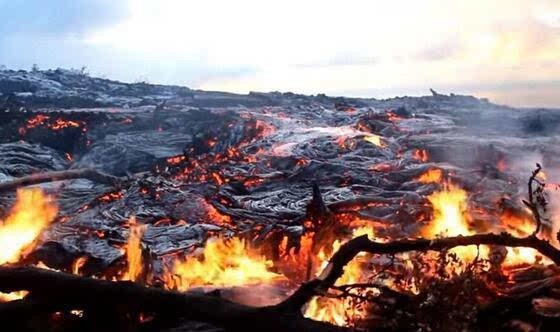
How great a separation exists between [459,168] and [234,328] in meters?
10.6

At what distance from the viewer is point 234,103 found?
29703 millimetres

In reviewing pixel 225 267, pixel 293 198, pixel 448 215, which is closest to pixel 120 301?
pixel 225 267

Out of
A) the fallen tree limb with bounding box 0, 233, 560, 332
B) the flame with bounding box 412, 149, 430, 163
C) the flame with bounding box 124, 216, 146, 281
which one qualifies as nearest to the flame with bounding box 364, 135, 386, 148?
the flame with bounding box 412, 149, 430, 163

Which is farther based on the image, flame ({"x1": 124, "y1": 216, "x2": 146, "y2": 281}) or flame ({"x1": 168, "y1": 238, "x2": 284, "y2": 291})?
flame ({"x1": 168, "y1": 238, "x2": 284, "y2": 291})

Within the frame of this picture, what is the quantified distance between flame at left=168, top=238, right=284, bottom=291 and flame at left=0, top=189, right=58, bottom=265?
8.47ft

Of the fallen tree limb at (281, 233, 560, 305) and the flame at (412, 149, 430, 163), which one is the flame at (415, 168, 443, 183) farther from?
the fallen tree limb at (281, 233, 560, 305)

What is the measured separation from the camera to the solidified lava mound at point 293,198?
6645 millimetres

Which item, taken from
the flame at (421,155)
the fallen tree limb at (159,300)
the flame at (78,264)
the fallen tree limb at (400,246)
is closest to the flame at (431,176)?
the flame at (421,155)

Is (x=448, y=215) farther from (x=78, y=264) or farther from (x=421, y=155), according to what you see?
(x=78, y=264)

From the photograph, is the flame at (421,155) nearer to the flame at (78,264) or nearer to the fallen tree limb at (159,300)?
the flame at (78,264)

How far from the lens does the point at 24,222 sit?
991 centimetres

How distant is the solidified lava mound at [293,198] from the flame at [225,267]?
33 mm

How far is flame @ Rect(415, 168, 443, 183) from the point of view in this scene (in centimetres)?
1341

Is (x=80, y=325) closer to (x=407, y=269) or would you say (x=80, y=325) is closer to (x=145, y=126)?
(x=407, y=269)
